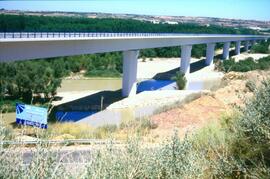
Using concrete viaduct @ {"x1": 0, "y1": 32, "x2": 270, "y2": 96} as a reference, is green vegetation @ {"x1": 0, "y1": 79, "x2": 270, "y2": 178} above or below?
above

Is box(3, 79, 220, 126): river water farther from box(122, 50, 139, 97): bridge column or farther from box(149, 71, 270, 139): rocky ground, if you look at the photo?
box(149, 71, 270, 139): rocky ground

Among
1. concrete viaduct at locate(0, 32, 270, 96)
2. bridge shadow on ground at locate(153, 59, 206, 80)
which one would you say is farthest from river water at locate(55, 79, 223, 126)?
concrete viaduct at locate(0, 32, 270, 96)

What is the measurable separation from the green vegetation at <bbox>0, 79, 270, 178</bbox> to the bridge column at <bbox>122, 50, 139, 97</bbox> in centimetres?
4088

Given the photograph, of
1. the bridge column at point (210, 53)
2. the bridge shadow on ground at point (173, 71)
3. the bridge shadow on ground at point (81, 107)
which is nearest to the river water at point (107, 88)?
the bridge shadow on ground at point (81, 107)

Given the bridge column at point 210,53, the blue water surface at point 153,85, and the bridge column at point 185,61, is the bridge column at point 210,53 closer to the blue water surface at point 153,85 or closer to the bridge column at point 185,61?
the bridge column at point 185,61

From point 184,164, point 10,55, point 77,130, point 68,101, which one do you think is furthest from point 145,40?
point 184,164

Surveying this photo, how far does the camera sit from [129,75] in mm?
52000

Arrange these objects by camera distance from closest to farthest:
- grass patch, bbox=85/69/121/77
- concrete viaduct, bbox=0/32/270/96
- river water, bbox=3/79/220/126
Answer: concrete viaduct, bbox=0/32/270/96 → river water, bbox=3/79/220/126 → grass patch, bbox=85/69/121/77

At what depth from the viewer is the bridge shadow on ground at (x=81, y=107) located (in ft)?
128

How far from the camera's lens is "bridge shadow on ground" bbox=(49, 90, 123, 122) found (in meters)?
39.1

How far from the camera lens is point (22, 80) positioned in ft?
153

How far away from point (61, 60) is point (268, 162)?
65.3 metres

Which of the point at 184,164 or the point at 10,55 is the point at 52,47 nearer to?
the point at 10,55

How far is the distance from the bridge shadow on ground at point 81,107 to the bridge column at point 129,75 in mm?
1221
